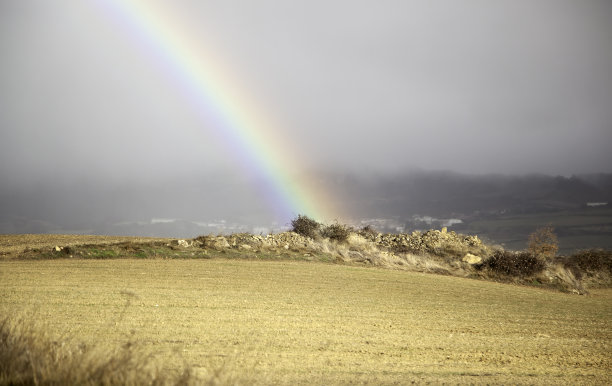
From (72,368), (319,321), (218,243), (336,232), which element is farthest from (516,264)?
(72,368)

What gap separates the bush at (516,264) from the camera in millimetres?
29641

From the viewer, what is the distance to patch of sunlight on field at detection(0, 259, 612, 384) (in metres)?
10.0

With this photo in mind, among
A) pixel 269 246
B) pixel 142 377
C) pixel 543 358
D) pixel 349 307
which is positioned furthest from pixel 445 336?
pixel 269 246

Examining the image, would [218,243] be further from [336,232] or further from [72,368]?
[72,368]

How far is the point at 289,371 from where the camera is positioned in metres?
9.34

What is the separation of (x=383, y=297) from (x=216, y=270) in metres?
8.74

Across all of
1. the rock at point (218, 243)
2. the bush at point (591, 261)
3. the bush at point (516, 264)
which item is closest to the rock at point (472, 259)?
the bush at point (516, 264)

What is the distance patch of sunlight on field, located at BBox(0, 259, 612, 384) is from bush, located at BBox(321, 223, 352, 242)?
12483mm

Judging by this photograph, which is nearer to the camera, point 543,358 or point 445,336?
point 543,358

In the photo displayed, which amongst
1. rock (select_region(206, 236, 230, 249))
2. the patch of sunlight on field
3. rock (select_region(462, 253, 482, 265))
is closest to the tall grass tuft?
the patch of sunlight on field

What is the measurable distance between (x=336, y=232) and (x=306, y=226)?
2398 mm

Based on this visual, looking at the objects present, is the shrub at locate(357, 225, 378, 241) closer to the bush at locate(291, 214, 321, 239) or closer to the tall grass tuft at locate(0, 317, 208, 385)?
the bush at locate(291, 214, 321, 239)

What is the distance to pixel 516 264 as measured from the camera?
2995cm

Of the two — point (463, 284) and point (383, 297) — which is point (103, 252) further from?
point (463, 284)
